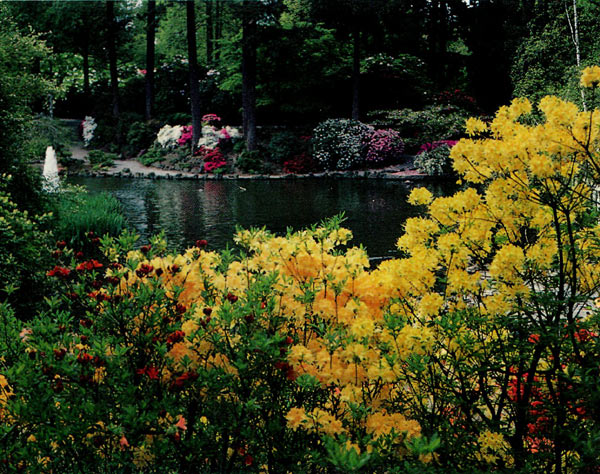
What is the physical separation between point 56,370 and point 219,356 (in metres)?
0.70

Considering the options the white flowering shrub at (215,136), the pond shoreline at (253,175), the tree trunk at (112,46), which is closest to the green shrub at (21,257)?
the pond shoreline at (253,175)

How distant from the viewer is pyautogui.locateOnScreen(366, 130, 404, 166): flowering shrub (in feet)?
73.6

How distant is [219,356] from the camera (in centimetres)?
265

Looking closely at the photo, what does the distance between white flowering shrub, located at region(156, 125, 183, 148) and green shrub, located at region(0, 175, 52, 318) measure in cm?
1960

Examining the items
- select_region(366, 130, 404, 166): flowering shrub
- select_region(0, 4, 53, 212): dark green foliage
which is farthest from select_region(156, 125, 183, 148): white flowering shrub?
select_region(0, 4, 53, 212): dark green foliage

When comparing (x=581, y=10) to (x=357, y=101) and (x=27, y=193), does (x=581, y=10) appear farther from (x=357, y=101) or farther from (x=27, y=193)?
(x=27, y=193)

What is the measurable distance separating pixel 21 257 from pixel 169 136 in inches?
827

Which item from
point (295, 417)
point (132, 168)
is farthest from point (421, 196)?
point (132, 168)

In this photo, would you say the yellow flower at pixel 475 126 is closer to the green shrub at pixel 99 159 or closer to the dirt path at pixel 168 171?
the dirt path at pixel 168 171

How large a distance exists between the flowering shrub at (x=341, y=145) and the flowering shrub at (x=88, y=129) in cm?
1325

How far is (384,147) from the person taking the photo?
22.5 meters

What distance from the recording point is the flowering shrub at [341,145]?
22531mm

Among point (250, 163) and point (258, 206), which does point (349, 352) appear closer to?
point (258, 206)

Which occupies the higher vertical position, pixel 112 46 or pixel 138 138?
pixel 112 46
